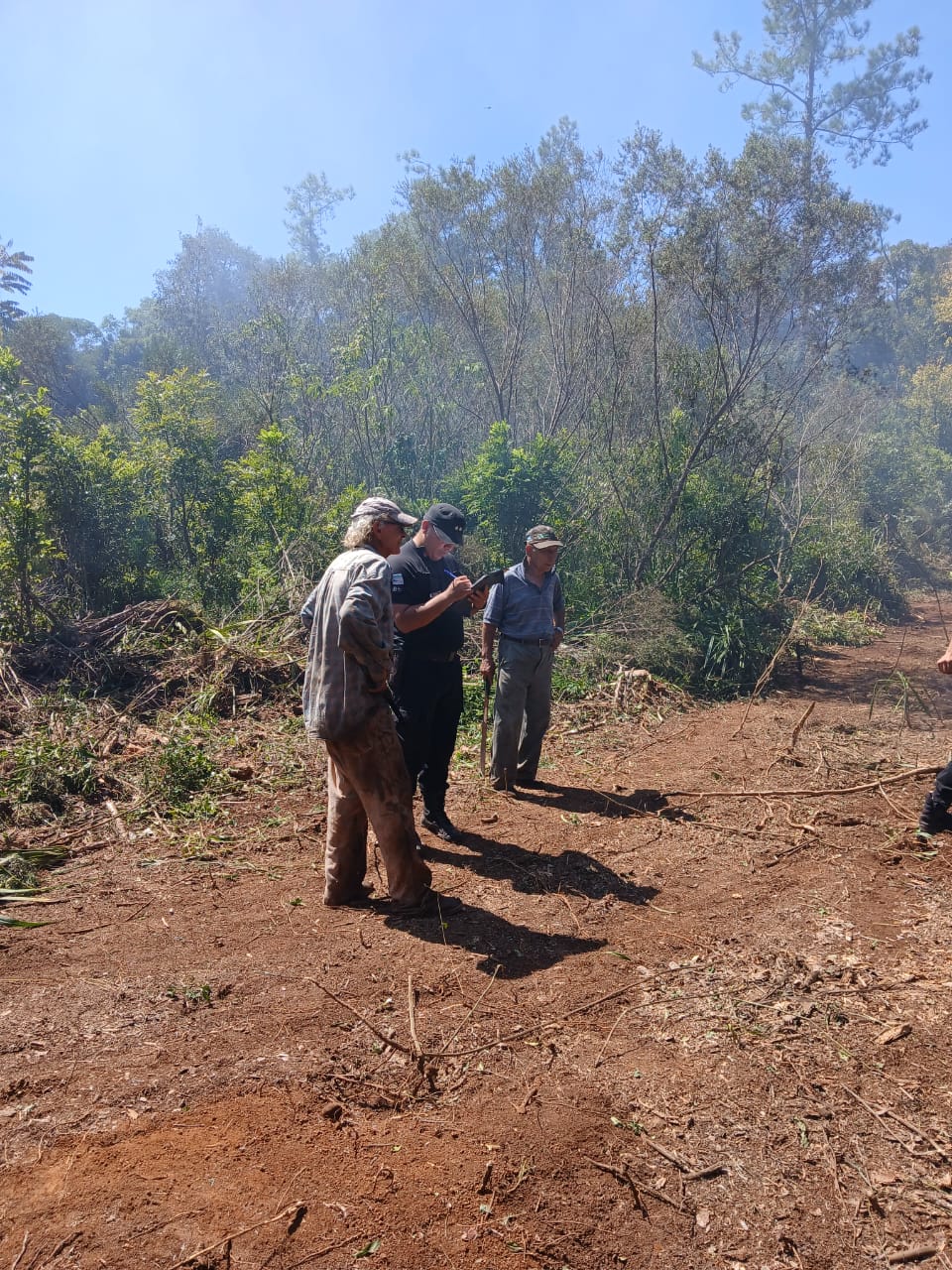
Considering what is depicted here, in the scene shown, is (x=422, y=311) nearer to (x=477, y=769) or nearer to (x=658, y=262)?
(x=658, y=262)

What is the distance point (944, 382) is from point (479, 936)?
33900mm

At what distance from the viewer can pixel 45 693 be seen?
23.7 feet

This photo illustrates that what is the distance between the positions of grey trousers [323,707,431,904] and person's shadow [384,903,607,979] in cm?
19

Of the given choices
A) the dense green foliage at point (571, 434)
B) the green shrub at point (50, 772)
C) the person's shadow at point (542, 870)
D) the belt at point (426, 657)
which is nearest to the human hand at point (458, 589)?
the belt at point (426, 657)

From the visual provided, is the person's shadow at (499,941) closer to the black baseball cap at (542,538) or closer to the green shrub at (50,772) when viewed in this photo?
the black baseball cap at (542,538)

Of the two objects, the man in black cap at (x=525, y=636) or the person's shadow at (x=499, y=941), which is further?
the man in black cap at (x=525, y=636)

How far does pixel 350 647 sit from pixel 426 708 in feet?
3.50

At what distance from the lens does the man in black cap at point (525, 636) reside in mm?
5652

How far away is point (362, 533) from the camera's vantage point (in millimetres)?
3855

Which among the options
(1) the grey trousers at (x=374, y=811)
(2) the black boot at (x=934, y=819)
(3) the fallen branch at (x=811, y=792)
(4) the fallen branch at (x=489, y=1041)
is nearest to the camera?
(4) the fallen branch at (x=489, y=1041)

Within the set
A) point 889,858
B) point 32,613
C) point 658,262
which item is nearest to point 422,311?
point 658,262

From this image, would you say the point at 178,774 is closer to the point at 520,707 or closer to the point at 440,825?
the point at 440,825

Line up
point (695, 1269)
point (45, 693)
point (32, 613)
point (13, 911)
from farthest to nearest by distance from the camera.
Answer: point (32, 613) < point (45, 693) < point (13, 911) < point (695, 1269)

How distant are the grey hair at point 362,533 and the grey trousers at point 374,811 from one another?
77cm
